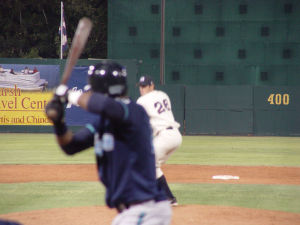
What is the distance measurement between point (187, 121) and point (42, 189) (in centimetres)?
1403

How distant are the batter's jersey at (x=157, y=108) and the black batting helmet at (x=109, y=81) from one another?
395 cm

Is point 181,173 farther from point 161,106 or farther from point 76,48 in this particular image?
point 76,48

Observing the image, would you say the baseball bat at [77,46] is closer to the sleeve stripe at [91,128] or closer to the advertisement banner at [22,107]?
the sleeve stripe at [91,128]

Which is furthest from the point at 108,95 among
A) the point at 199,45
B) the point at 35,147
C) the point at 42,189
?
the point at 199,45

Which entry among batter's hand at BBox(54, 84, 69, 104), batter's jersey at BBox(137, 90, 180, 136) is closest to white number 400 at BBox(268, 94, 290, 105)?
batter's jersey at BBox(137, 90, 180, 136)

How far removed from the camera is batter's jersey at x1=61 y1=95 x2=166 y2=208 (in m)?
3.78

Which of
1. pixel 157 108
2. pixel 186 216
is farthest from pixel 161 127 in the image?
pixel 186 216

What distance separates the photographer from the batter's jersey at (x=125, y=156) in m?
3.78

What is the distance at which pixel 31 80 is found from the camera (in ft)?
80.6

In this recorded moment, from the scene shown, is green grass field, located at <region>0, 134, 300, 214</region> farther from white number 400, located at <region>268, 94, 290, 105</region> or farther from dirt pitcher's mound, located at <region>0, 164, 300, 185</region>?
white number 400, located at <region>268, 94, 290, 105</region>

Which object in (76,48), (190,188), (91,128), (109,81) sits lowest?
(190,188)

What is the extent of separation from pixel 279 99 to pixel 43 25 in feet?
91.8

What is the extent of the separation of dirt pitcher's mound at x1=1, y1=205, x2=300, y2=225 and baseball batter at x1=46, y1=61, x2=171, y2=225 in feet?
12.0

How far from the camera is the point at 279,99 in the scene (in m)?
24.0
